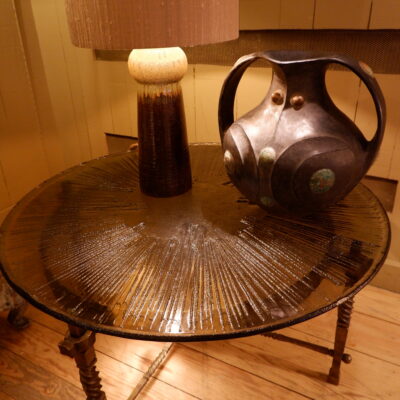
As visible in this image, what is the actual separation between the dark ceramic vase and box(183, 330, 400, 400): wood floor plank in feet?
1.86

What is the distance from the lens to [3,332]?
3.94ft

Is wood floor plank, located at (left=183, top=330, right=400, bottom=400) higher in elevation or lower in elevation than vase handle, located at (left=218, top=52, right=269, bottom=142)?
lower

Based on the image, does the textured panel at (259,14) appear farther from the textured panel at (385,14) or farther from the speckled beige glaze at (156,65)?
the speckled beige glaze at (156,65)

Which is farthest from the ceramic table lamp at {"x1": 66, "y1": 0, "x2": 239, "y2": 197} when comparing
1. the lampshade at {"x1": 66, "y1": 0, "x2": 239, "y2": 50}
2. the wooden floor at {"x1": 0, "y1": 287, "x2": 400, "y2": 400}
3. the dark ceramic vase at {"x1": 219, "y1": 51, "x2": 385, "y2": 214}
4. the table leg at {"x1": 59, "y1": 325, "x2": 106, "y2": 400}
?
the wooden floor at {"x1": 0, "y1": 287, "x2": 400, "y2": 400}

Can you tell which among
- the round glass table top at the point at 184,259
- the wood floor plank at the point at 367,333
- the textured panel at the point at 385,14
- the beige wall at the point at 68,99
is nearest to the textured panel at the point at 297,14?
the beige wall at the point at 68,99

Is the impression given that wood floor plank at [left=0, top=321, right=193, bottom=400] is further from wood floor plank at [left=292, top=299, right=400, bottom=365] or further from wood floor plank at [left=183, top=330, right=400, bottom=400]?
wood floor plank at [left=292, top=299, right=400, bottom=365]

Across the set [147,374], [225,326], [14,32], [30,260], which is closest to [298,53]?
[225,326]

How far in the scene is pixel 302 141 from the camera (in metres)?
0.62

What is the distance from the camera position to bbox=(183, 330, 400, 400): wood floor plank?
991 mm

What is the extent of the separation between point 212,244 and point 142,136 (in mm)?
263

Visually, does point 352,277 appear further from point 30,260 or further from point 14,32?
point 14,32

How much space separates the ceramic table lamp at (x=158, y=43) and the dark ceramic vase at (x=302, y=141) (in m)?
0.11

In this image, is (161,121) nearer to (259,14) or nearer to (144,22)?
(144,22)

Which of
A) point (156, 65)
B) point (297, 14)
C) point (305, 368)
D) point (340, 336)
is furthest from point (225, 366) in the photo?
point (297, 14)
